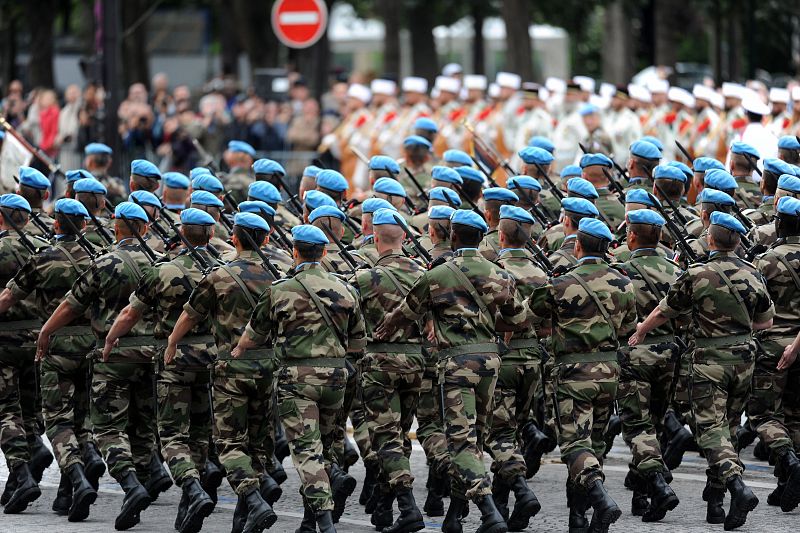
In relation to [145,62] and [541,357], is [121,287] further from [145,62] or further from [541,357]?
[145,62]

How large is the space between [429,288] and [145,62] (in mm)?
30962

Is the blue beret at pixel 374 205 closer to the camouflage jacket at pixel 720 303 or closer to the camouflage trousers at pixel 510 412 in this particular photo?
the camouflage trousers at pixel 510 412

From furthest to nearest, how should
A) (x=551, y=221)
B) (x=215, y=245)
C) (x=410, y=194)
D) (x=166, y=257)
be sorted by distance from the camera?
(x=410, y=194) < (x=551, y=221) < (x=215, y=245) < (x=166, y=257)

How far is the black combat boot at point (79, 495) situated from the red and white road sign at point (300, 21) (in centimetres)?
1259

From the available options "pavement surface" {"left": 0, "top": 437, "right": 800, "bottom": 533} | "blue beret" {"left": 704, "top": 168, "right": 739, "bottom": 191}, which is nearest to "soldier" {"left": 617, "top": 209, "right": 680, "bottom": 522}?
"pavement surface" {"left": 0, "top": 437, "right": 800, "bottom": 533}

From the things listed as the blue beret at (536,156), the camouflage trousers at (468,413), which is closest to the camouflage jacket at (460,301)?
the camouflage trousers at (468,413)

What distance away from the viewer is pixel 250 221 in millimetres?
11328

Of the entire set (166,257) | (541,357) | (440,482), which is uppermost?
(166,257)

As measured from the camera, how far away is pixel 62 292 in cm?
1237

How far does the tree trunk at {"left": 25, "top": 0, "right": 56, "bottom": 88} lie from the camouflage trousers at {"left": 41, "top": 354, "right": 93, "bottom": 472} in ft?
90.5

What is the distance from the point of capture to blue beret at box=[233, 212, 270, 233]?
1132 centimetres

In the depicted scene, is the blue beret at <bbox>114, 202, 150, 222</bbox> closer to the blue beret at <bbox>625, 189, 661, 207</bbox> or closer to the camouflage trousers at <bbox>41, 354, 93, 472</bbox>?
the camouflage trousers at <bbox>41, 354, 93, 472</bbox>

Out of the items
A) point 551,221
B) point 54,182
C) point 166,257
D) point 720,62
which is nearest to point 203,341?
point 166,257

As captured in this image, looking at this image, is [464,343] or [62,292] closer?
[464,343]
